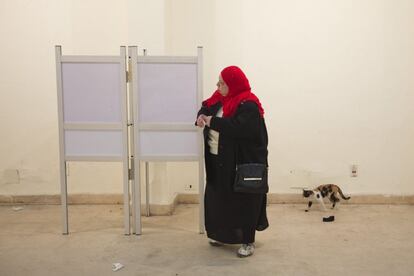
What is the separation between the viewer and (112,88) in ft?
12.3

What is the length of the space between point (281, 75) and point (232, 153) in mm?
1589

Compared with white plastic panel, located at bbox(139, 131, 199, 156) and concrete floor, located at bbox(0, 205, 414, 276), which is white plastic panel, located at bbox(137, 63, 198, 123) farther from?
concrete floor, located at bbox(0, 205, 414, 276)

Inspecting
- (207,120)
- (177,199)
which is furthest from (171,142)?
(177,199)

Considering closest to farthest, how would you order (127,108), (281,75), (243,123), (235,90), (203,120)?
(243,123), (235,90), (203,120), (127,108), (281,75)

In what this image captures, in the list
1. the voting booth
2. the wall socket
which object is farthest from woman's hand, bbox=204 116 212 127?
the wall socket

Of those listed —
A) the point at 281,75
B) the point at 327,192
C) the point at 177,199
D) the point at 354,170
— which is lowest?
the point at 177,199

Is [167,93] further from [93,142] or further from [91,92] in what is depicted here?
[93,142]

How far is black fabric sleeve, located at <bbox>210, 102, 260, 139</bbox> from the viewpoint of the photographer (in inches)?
127

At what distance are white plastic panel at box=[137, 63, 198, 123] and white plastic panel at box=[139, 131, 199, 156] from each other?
0.33ft

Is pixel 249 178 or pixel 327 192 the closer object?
pixel 249 178

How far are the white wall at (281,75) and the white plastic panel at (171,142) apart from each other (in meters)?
1.07

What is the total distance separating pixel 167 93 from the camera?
377 cm

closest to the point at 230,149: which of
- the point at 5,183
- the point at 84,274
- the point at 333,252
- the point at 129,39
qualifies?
the point at 333,252

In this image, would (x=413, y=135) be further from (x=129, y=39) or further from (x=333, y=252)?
(x=129, y=39)
